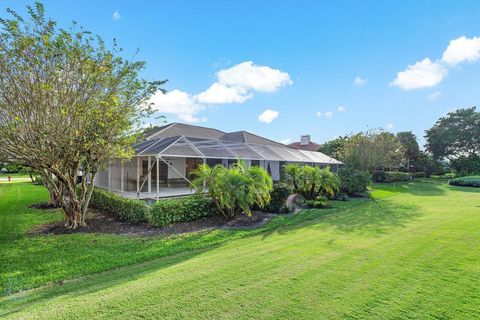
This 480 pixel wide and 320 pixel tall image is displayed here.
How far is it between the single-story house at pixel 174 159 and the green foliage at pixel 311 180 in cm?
378

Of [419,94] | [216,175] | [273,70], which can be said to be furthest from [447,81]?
[216,175]

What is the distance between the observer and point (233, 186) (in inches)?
355

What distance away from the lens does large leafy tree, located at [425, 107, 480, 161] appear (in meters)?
37.7

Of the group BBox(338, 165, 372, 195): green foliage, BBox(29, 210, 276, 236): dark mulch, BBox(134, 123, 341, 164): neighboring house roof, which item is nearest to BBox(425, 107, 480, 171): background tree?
BBox(134, 123, 341, 164): neighboring house roof

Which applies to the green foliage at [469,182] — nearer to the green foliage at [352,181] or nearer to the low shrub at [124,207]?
the green foliage at [352,181]

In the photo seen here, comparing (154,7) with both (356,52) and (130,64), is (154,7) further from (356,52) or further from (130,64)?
(356,52)

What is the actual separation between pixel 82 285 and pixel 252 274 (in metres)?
2.87

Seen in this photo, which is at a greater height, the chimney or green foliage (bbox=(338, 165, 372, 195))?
the chimney

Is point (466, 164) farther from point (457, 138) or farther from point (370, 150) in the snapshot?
point (370, 150)

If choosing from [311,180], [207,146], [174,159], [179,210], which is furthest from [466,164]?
[179,210]

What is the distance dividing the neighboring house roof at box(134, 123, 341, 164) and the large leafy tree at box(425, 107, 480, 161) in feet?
83.2

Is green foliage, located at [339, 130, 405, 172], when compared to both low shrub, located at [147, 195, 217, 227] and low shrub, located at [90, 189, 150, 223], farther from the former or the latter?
low shrub, located at [90, 189, 150, 223]

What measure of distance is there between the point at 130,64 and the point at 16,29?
2708 millimetres

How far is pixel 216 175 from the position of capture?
30.3 ft
